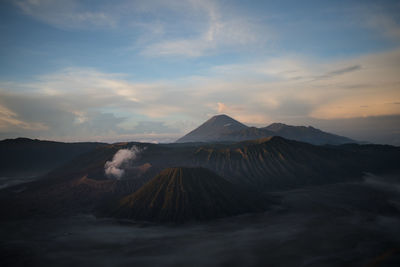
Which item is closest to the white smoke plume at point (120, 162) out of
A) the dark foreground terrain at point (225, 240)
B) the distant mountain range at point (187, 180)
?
the distant mountain range at point (187, 180)

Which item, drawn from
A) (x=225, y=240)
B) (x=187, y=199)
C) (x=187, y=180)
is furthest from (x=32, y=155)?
(x=225, y=240)

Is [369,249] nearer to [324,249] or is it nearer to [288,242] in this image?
[324,249]

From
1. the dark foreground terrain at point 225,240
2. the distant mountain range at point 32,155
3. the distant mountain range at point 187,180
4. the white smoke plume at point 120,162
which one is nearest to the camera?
the dark foreground terrain at point 225,240

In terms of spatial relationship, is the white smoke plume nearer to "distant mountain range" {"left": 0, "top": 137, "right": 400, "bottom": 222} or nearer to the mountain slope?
"distant mountain range" {"left": 0, "top": 137, "right": 400, "bottom": 222}

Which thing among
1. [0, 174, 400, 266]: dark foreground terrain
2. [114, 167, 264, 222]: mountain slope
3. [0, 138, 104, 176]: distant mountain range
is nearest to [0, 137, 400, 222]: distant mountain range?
[114, 167, 264, 222]: mountain slope

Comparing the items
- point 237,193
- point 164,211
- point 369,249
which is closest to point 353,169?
point 237,193

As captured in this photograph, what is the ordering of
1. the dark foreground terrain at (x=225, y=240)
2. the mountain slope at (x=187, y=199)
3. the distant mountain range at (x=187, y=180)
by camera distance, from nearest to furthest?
the dark foreground terrain at (x=225, y=240)
the mountain slope at (x=187, y=199)
the distant mountain range at (x=187, y=180)

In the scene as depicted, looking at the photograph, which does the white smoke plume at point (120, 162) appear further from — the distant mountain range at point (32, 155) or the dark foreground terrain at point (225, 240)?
the distant mountain range at point (32, 155)
